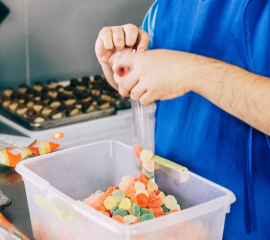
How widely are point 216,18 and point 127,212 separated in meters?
0.55

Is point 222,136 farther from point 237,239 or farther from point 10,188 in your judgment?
point 10,188

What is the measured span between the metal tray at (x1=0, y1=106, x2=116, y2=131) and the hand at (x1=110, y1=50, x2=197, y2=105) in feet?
3.81

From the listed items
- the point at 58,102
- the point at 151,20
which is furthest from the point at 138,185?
the point at 58,102

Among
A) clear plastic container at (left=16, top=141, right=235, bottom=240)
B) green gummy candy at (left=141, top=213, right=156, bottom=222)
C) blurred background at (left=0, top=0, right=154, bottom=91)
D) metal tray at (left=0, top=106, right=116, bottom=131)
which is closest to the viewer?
clear plastic container at (left=16, top=141, right=235, bottom=240)

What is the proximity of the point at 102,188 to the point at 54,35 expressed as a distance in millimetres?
1532

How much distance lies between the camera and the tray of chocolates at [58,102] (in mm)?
1903

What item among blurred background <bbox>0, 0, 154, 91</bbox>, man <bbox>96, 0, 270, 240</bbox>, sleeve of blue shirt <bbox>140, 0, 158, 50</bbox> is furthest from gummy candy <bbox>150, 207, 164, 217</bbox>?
blurred background <bbox>0, 0, 154, 91</bbox>

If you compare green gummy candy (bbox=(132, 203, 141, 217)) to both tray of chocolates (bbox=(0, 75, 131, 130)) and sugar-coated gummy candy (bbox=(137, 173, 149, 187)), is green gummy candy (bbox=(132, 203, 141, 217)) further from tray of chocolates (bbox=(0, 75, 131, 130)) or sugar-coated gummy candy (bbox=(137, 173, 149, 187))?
tray of chocolates (bbox=(0, 75, 131, 130))

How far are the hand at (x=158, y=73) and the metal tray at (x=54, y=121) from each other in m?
1.16

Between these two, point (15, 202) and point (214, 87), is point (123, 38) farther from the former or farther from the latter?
point (15, 202)

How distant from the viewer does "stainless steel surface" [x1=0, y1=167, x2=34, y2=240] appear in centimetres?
85

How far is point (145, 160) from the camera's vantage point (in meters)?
0.86

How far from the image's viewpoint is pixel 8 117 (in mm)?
1973

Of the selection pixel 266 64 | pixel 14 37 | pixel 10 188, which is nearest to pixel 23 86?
pixel 14 37
